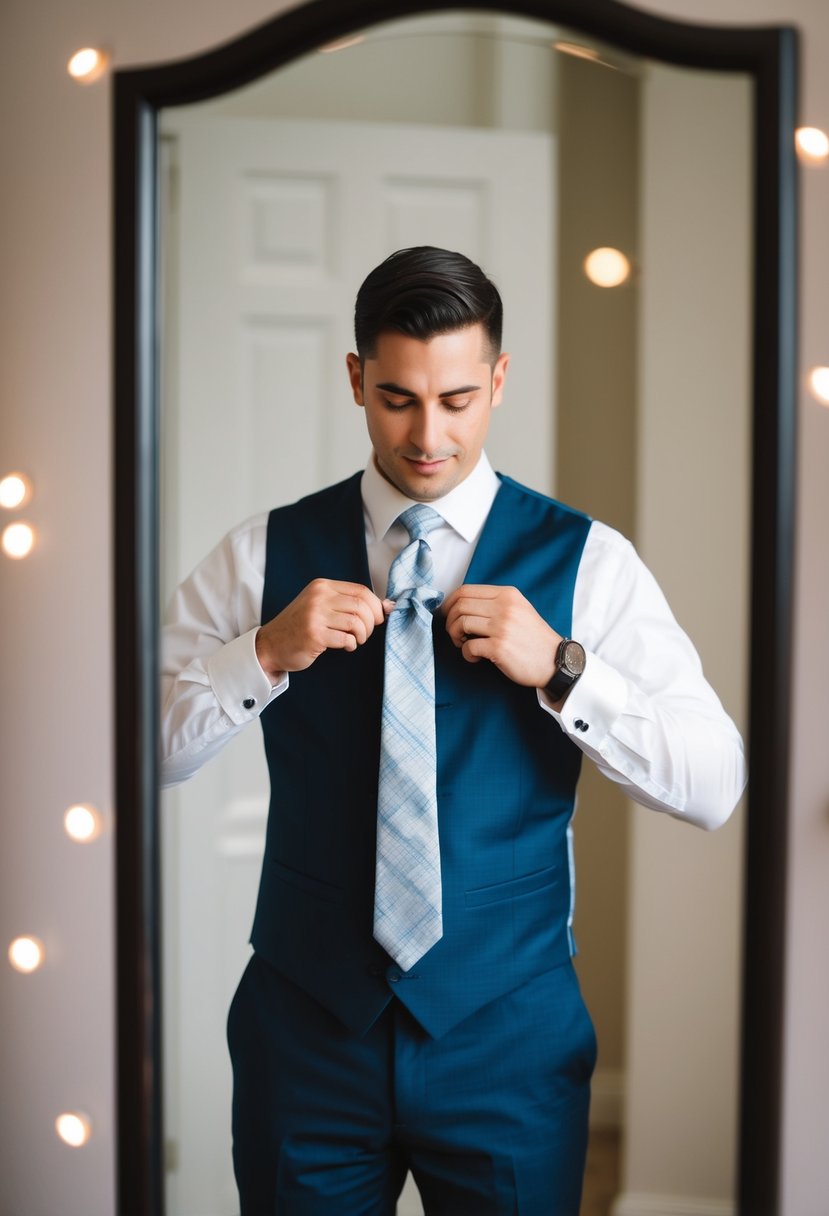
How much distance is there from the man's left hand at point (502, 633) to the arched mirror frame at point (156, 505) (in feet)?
0.69

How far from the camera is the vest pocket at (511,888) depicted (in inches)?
38.7

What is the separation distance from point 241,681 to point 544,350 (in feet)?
1.49

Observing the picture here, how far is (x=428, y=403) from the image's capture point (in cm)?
98

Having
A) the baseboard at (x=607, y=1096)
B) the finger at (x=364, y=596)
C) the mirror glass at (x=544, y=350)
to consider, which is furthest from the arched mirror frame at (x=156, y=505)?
the finger at (x=364, y=596)

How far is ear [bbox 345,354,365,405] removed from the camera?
3.34 feet

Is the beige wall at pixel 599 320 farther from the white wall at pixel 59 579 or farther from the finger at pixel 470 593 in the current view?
the white wall at pixel 59 579

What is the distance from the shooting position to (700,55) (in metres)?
→ 0.96

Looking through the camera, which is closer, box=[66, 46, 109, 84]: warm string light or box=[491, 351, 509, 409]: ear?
box=[491, 351, 509, 409]: ear

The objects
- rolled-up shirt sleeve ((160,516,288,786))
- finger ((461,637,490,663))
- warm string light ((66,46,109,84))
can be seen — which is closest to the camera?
finger ((461,637,490,663))

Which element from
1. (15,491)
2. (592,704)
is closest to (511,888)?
(592,704)

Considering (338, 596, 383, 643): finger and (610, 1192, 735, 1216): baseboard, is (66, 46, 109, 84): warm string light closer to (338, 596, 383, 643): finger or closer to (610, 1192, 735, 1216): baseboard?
(338, 596, 383, 643): finger

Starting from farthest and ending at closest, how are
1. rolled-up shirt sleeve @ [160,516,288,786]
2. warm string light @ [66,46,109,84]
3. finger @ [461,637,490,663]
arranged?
warm string light @ [66,46,109,84] → rolled-up shirt sleeve @ [160,516,288,786] → finger @ [461,637,490,663]

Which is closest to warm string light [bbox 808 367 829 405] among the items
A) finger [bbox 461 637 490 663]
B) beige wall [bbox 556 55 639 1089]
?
A: beige wall [bbox 556 55 639 1089]

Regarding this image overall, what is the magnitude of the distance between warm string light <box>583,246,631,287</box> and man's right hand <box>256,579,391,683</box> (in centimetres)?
38
